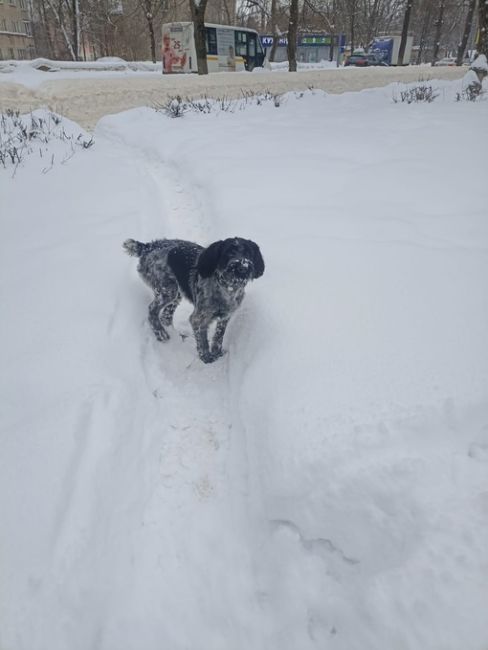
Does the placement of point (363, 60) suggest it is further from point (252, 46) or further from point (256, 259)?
point (256, 259)

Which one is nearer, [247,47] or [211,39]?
[211,39]

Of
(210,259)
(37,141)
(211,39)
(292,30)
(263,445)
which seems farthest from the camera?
(211,39)

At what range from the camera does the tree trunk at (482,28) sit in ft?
36.8

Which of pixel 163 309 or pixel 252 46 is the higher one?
pixel 252 46

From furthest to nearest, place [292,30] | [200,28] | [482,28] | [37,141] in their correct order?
[292,30] < [200,28] < [482,28] < [37,141]

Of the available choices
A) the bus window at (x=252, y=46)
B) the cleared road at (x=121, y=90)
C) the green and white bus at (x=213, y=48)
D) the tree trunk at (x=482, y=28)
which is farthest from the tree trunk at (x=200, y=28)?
the tree trunk at (x=482, y=28)

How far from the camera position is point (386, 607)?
1.60 m

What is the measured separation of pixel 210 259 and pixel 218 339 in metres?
0.84

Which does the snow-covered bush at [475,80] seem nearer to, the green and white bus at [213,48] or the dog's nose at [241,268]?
the dog's nose at [241,268]

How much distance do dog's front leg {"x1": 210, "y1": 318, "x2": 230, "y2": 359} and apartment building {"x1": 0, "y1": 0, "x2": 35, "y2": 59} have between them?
5670 cm

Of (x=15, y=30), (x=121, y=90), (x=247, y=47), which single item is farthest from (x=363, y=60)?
(x=15, y=30)

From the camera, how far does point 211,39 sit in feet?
76.1

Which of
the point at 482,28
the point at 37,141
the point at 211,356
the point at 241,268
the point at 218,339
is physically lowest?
the point at 211,356

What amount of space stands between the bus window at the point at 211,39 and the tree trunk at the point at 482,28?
16.1 meters
